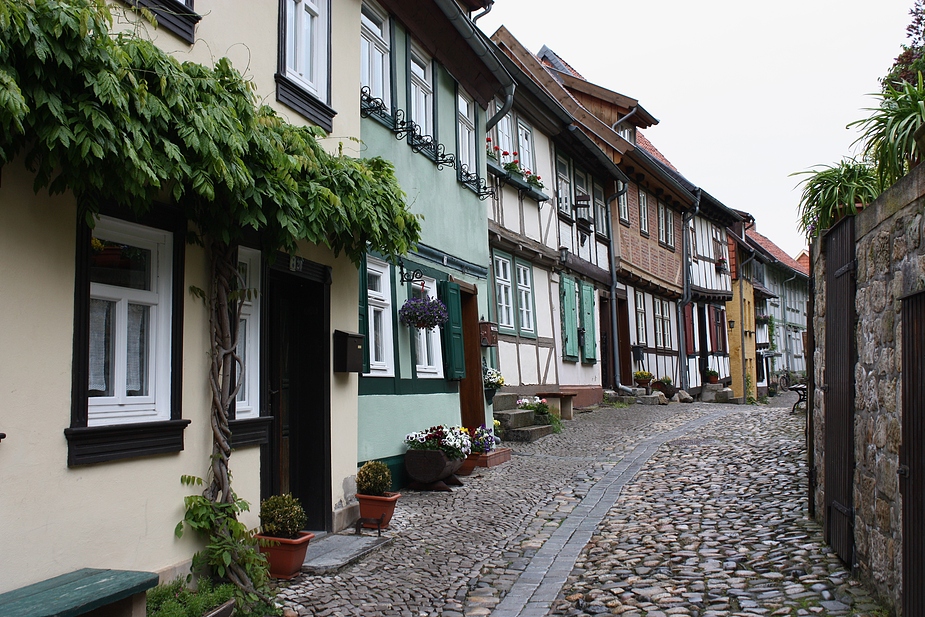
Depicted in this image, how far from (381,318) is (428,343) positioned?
128cm

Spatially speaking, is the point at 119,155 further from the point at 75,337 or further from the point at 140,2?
the point at 140,2

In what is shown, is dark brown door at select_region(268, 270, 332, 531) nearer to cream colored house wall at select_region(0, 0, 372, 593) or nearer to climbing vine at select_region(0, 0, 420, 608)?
climbing vine at select_region(0, 0, 420, 608)

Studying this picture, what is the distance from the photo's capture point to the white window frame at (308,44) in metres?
6.70

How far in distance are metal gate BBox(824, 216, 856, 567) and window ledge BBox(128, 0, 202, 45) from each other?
4381mm

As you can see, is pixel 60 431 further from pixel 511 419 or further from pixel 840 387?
pixel 511 419

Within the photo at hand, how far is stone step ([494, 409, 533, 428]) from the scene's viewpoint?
1302 cm

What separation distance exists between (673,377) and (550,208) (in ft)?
34.2

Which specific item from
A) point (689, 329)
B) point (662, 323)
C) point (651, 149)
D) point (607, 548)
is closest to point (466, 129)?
point (607, 548)

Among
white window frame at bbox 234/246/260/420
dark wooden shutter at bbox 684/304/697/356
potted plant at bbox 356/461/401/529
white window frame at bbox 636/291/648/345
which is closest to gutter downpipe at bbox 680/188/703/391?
dark wooden shutter at bbox 684/304/697/356

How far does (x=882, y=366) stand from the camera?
4957mm

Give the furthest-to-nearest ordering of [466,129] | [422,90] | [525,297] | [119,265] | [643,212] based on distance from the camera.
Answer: [643,212] → [525,297] → [466,129] → [422,90] → [119,265]

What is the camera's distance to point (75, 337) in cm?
428

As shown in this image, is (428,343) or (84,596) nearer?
(84,596)

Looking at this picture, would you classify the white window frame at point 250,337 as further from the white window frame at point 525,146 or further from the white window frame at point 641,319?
the white window frame at point 641,319
